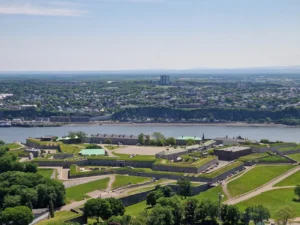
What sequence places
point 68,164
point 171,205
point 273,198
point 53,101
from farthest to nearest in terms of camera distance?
point 53,101 < point 68,164 < point 273,198 < point 171,205

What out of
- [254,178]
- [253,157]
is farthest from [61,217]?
[253,157]

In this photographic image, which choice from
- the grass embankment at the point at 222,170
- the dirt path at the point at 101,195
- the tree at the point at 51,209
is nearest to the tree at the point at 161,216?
the tree at the point at 51,209

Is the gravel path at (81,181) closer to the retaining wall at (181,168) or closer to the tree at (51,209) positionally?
the retaining wall at (181,168)

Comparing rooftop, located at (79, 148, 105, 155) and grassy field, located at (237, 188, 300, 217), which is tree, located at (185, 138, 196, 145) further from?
grassy field, located at (237, 188, 300, 217)

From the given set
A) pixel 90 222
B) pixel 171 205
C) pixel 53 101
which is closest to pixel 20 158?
pixel 90 222

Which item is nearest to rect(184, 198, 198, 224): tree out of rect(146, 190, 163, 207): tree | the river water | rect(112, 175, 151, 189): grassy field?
rect(146, 190, 163, 207): tree

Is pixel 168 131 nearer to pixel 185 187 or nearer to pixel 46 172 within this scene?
pixel 46 172

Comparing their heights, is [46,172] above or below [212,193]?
below

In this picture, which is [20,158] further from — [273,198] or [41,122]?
→ [41,122]
